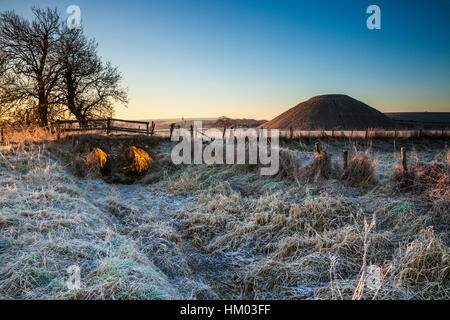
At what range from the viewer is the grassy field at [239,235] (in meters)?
3.42

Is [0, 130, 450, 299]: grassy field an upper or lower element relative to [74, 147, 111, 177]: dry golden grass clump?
lower

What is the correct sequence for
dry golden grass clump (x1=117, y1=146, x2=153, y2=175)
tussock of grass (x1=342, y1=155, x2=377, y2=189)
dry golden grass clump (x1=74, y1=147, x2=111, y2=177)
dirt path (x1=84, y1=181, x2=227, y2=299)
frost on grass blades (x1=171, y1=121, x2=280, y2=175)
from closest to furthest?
dirt path (x1=84, y1=181, x2=227, y2=299), tussock of grass (x1=342, y1=155, x2=377, y2=189), frost on grass blades (x1=171, y1=121, x2=280, y2=175), dry golden grass clump (x1=74, y1=147, x2=111, y2=177), dry golden grass clump (x1=117, y1=146, x2=153, y2=175)

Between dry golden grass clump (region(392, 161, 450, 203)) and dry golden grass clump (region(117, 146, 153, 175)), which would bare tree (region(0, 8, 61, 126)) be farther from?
dry golden grass clump (region(392, 161, 450, 203))

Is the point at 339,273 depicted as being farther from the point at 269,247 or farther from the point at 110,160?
the point at 110,160

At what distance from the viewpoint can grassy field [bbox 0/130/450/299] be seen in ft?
11.2

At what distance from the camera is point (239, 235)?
5.69 metres

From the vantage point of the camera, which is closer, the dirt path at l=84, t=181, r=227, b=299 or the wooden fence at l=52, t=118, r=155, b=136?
the dirt path at l=84, t=181, r=227, b=299

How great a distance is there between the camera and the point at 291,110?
5944 centimetres

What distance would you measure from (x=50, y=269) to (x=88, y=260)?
0.47 meters

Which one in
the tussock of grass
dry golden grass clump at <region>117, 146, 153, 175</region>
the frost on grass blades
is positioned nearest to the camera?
the tussock of grass

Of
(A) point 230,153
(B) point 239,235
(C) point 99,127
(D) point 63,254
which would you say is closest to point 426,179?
(B) point 239,235

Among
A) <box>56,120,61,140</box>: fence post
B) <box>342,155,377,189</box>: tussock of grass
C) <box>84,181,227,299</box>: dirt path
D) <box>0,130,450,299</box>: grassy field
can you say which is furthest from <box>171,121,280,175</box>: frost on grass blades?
<box>56,120,61,140</box>: fence post

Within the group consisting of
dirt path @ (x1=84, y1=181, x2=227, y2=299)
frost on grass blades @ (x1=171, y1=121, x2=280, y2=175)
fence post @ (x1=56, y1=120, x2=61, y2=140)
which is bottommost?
dirt path @ (x1=84, y1=181, x2=227, y2=299)
